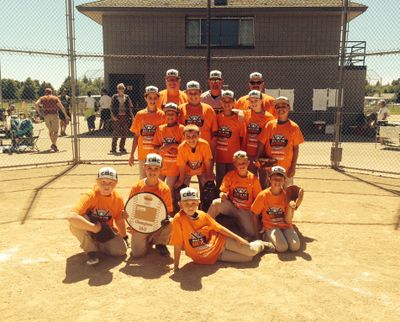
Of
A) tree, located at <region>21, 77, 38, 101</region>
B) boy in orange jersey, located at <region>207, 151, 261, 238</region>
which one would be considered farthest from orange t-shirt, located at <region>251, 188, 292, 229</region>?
tree, located at <region>21, 77, 38, 101</region>

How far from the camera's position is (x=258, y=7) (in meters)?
17.8

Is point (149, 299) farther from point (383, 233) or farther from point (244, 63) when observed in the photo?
point (244, 63)

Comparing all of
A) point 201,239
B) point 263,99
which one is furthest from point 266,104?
point 201,239

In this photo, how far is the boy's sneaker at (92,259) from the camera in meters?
4.39

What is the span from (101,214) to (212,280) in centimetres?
151

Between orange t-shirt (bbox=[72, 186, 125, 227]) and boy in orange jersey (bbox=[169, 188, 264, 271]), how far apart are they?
0.76 meters

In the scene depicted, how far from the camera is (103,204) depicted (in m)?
4.55

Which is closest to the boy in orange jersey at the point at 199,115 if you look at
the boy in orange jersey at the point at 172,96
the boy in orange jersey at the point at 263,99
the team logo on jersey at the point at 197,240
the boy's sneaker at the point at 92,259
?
the boy in orange jersey at the point at 172,96

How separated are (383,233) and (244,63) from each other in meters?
14.3

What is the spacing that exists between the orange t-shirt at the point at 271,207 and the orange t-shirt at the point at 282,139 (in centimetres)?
79

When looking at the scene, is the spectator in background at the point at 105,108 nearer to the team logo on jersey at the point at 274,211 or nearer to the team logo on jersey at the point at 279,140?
the team logo on jersey at the point at 279,140

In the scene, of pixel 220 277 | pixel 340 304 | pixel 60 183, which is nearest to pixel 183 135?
pixel 220 277

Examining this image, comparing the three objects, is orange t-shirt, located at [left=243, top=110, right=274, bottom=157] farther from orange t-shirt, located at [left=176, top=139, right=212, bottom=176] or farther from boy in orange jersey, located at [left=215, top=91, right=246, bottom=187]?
orange t-shirt, located at [left=176, top=139, right=212, bottom=176]

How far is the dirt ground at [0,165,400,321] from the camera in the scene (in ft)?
11.2
